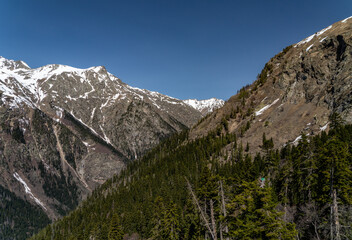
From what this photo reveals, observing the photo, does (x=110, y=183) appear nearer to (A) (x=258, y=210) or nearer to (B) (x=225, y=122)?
(B) (x=225, y=122)

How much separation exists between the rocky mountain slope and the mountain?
1.64 feet

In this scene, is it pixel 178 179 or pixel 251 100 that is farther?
pixel 251 100

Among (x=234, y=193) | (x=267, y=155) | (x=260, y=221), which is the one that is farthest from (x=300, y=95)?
(x=260, y=221)

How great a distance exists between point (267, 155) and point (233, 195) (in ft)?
151

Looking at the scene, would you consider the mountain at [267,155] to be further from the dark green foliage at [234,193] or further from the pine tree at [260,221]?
the pine tree at [260,221]

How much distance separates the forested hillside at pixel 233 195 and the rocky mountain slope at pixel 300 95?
25.2 feet

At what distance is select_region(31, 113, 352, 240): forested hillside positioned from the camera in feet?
84.6

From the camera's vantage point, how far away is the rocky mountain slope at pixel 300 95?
104312 mm

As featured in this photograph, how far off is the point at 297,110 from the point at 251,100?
4637 cm

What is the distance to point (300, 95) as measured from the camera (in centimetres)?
12462

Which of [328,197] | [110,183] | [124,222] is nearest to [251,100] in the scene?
[124,222]

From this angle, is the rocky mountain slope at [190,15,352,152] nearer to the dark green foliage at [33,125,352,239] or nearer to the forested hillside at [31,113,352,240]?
the forested hillside at [31,113,352,240]

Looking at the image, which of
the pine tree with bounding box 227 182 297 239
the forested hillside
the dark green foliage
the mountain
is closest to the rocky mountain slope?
the mountain

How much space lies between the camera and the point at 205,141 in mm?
150250
